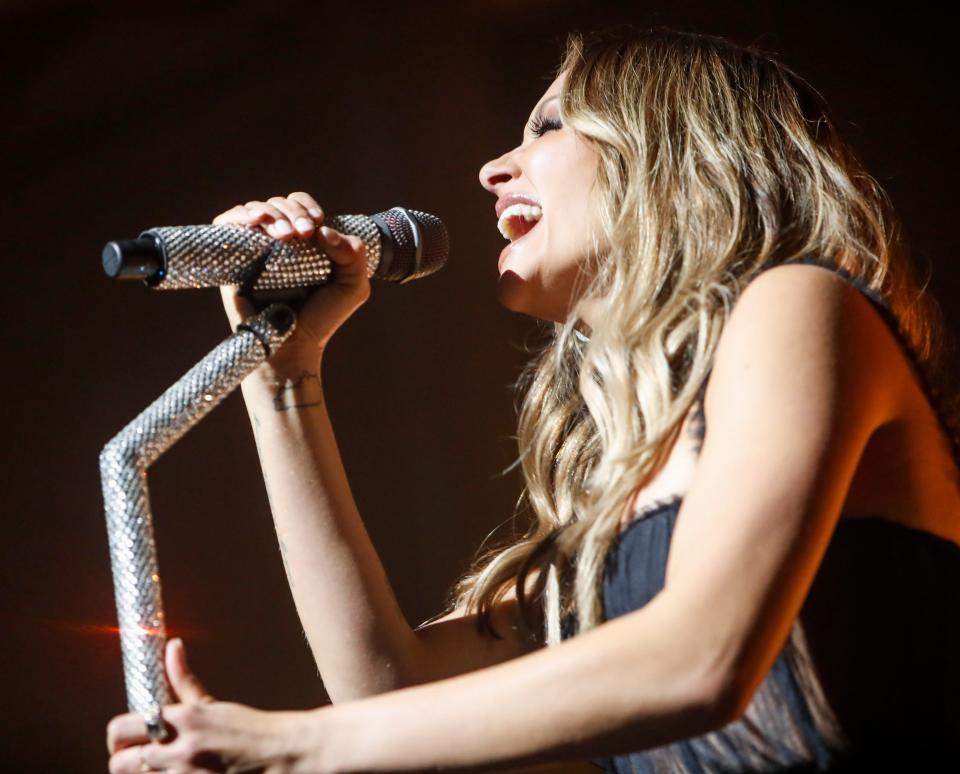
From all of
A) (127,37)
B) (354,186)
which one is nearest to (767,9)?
(354,186)

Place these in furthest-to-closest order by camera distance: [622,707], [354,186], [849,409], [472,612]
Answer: [354,186] < [472,612] < [849,409] < [622,707]

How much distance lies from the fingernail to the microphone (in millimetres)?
14

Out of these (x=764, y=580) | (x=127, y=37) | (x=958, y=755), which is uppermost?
(x=127, y=37)

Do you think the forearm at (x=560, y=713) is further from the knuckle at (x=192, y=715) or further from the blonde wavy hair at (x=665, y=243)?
the blonde wavy hair at (x=665, y=243)

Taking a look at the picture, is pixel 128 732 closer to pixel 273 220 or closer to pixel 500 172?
pixel 273 220

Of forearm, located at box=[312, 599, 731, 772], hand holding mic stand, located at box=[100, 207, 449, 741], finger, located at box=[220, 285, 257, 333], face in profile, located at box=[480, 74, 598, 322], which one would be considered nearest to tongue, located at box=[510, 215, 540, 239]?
face in profile, located at box=[480, 74, 598, 322]

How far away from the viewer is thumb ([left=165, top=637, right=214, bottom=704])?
0.79 meters

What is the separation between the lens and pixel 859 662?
948mm

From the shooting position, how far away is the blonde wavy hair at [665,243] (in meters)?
1.04

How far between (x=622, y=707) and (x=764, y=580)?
133 mm

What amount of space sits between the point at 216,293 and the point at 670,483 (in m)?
1.08

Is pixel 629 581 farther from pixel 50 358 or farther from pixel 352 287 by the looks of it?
pixel 50 358

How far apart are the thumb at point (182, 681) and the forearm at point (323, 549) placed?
355 mm

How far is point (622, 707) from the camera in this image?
0.72m
